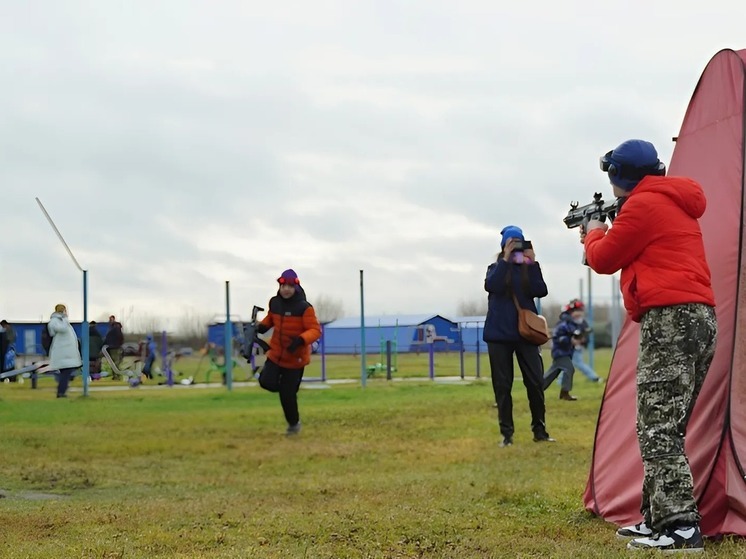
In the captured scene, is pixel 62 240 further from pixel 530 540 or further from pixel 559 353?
pixel 559 353

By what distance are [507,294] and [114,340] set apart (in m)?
4.18

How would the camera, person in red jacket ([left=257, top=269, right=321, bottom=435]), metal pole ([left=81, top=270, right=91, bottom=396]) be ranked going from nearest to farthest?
the camera, metal pole ([left=81, top=270, right=91, bottom=396]), person in red jacket ([left=257, top=269, right=321, bottom=435])

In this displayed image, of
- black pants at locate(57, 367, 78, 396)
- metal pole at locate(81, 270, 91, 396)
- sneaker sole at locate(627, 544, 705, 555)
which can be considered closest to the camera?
sneaker sole at locate(627, 544, 705, 555)

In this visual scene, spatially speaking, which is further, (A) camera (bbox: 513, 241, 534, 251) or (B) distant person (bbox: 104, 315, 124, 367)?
(B) distant person (bbox: 104, 315, 124, 367)

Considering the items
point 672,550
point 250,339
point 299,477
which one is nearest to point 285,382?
point 250,339

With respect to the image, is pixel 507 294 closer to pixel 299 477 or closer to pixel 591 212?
pixel 591 212

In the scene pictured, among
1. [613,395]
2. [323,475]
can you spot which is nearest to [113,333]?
[323,475]

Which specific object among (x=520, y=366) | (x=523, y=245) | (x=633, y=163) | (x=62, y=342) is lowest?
(x=520, y=366)

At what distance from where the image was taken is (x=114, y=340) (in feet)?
32.6

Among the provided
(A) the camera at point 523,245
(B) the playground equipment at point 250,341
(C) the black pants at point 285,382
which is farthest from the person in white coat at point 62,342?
(C) the black pants at point 285,382

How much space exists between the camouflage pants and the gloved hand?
7.43 metres

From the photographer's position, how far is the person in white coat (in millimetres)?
9367

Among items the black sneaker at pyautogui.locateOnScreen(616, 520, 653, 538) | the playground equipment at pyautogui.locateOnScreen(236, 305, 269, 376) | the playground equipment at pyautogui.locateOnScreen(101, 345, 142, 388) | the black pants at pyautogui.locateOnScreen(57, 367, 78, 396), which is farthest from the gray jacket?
the black sneaker at pyautogui.locateOnScreen(616, 520, 653, 538)

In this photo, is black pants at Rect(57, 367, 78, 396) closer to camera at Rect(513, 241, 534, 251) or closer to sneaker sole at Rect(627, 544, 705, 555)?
camera at Rect(513, 241, 534, 251)
